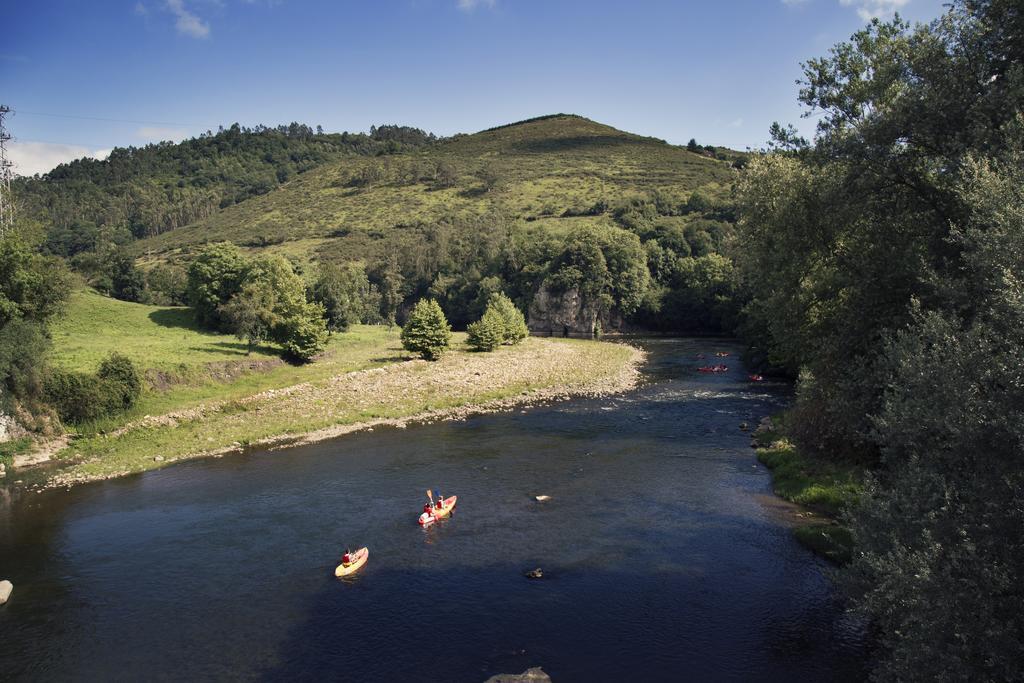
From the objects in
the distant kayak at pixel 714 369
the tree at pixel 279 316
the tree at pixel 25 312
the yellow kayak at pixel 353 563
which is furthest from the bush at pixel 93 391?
the distant kayak at pixel 714 369

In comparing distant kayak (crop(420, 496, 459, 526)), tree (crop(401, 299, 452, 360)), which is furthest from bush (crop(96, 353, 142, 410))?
tree (crop(401, 299, 452, 360))

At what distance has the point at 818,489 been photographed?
110ft

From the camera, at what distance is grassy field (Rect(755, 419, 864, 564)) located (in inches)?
1085

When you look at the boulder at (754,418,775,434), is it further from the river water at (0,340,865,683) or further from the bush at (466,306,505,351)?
the bush at (466,306,505,351)

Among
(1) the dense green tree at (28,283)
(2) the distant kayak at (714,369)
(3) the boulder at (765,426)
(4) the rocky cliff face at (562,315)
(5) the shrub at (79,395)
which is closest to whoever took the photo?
(3) the boulder at (765,426)

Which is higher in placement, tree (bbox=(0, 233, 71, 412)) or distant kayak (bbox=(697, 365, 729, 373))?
tree (bbox=(0, 233, 71, 412))

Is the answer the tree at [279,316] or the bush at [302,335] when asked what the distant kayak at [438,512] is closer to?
the bush at [302,335]

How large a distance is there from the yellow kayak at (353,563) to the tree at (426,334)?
166 feet

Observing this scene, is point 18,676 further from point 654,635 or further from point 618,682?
point 654,635

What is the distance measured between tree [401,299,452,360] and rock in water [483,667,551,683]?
59415 mm

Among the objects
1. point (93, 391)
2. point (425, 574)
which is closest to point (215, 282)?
point (93, 391)

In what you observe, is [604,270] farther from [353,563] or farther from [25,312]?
[353,563]

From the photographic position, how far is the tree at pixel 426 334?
3046 inches

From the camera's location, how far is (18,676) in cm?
2053
